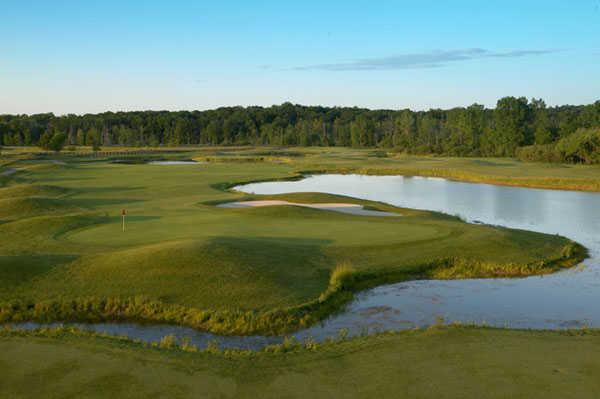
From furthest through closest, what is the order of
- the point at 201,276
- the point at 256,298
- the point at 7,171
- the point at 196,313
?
the point at 7,171 → the point at 201,276 → the point at 256,298 → the point at 196,313

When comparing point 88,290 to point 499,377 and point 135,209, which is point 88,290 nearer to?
point 499,377

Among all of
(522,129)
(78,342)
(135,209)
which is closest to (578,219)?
(135,209)

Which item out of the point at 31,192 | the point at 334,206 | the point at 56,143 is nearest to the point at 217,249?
the point at 334,206

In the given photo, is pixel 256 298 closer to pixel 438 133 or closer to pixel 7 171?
pixel 7 171

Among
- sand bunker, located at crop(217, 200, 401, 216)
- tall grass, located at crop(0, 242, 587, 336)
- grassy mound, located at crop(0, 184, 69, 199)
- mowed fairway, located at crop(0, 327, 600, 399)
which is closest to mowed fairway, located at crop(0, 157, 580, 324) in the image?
tall grass, located at crop(0, 242, 587, 336)

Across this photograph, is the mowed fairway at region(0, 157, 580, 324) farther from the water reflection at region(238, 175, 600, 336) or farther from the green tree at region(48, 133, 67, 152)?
the green tree at region(48, 133, 67, 152)

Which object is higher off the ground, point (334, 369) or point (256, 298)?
point (334, 369)
